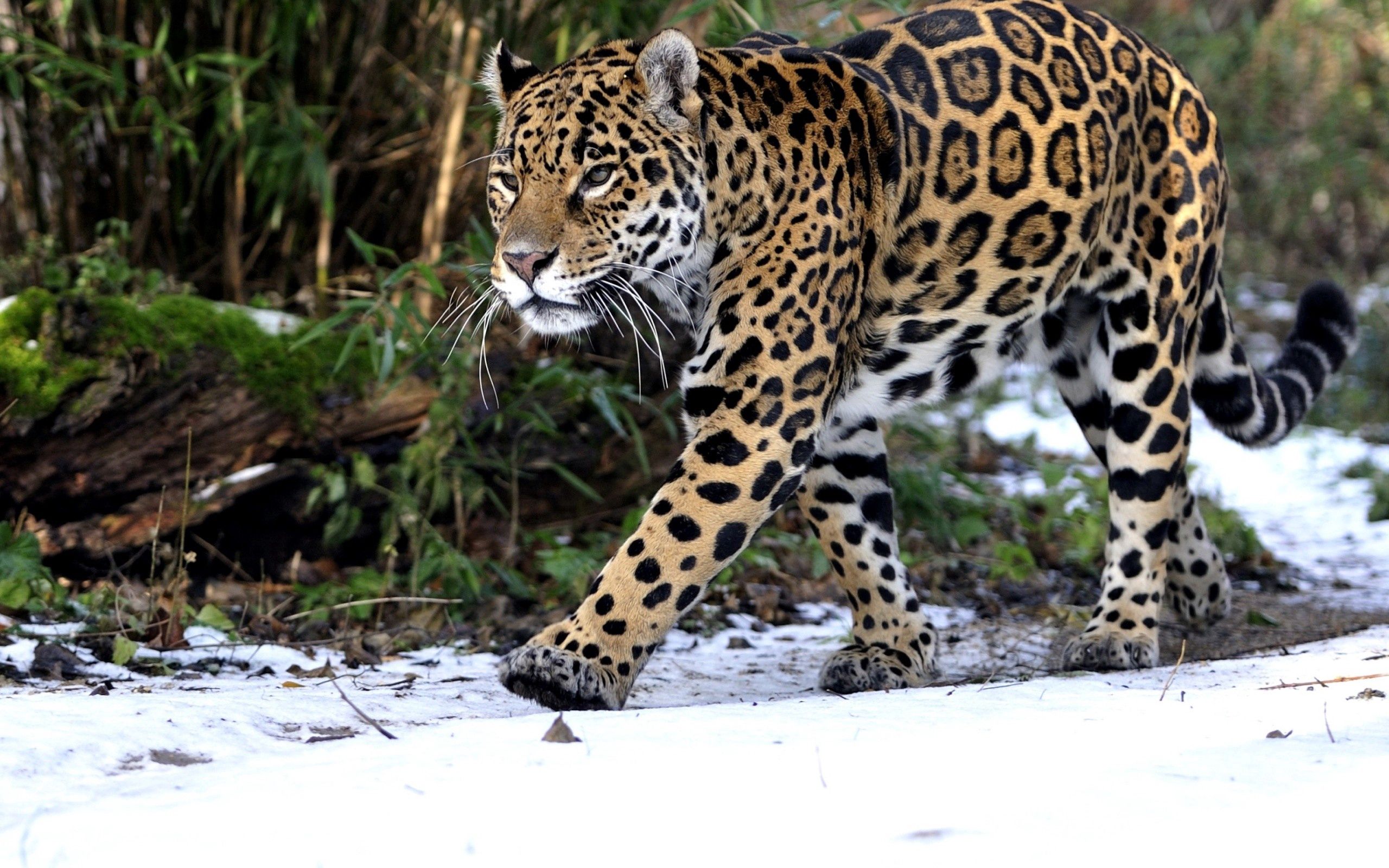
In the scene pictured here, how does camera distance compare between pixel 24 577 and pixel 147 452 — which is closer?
pixel 24 577

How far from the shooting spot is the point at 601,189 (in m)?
4.04

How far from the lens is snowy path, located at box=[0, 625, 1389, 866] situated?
102 inches

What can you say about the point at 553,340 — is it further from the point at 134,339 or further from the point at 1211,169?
the point at 1211,169

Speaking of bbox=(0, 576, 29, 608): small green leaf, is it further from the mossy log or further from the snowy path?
the snowy path

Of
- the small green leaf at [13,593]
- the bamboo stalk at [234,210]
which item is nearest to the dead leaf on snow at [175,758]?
the small green leaf at [13,593]

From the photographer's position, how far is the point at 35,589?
4.98 m

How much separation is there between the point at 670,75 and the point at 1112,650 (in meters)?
2.39

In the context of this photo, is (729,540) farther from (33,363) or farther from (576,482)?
(33,363)

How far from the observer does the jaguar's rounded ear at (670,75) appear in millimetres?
4027

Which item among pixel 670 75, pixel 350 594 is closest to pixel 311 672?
pixel 350 594

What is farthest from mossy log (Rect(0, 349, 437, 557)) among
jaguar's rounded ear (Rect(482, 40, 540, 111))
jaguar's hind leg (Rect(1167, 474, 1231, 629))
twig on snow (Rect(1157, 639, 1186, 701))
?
jaguar's hind leg (Rect(1167, 474, 1231, 629))

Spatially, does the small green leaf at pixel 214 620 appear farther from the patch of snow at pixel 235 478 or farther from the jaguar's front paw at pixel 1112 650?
the jaguar's front paw at pixel 1112 650

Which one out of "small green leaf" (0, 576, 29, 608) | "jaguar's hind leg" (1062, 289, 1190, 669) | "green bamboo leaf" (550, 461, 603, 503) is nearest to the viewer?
"small green leaf" (0, 576, 29, 608)

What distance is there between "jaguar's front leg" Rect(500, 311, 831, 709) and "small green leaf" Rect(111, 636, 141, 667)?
1273 mm
